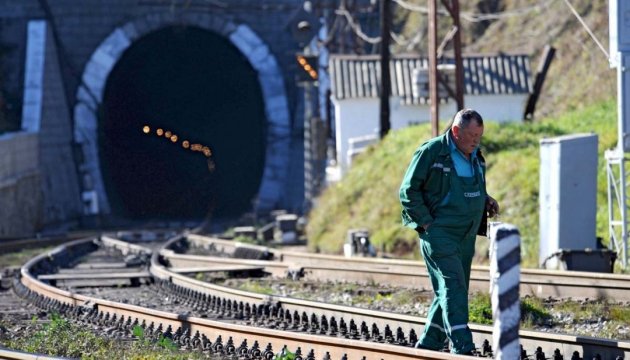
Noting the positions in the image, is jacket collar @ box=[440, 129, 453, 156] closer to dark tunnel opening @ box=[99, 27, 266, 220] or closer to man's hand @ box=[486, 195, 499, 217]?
man's hand @ box=[486, 195, 499, 217]

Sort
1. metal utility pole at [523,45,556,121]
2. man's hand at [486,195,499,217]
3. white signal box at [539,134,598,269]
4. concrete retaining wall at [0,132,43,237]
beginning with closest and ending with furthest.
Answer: man's hand at [486,195,499,217] → white signal box at [539,134,598,269] → metal utility pole at [523,45,556,121] → concrete retaining wall at [0,132,43,237]

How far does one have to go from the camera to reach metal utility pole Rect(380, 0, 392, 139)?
26734 mm

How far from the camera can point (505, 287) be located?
6922 mm

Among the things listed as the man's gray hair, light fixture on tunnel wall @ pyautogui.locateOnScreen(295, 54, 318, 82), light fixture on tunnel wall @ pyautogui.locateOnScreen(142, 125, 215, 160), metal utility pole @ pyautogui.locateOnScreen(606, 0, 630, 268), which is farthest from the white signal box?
light fixture on tunnel wall @ pyautogui.locateOnScreen(142, 125, 215, 160)

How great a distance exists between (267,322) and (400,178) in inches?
514

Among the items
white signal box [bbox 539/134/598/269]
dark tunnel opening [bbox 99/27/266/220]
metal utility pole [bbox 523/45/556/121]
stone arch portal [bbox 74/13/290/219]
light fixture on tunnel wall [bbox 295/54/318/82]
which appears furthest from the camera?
dark tunnel opening [bbox 99/27/266/220]

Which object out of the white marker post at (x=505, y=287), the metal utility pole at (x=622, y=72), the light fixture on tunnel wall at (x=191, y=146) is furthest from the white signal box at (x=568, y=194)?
the light fixture on tunnel wall at (x=191, y=146)

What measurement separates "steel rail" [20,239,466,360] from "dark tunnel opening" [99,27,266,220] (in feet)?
94.1

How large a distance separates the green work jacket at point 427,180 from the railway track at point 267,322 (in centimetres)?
84

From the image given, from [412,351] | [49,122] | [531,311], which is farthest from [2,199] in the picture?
[412,351]

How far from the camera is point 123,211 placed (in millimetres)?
42406

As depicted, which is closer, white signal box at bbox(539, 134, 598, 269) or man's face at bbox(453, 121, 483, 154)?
man's face at bbox(453, 121, 483, 154)

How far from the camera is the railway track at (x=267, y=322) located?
840 centimetres

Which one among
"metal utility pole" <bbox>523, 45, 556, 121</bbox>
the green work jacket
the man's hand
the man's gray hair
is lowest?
the man's hand
